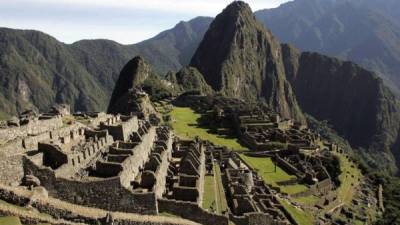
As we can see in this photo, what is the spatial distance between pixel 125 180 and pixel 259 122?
74961 millimetres

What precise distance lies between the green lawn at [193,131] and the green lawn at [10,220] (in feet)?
→ 174

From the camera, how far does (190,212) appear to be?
95.5ft

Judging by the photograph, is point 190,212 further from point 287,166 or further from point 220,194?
point 287,166

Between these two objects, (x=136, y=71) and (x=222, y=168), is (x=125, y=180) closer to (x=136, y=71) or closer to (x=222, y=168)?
(x=222, y=168)

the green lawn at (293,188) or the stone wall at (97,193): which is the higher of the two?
the stone wall at (97,193)

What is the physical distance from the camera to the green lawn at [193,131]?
266 feet

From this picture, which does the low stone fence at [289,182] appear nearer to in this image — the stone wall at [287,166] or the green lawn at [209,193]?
the stone wall at [287,166]

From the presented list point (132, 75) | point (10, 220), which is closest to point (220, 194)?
point (10, 220)

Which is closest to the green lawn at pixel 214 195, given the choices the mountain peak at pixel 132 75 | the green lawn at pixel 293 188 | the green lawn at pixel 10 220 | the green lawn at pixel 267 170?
the green lawn at pixel 10 220

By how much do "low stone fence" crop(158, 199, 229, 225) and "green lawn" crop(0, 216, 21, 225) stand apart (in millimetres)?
9516

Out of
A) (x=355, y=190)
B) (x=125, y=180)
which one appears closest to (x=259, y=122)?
(x=355, y=190)

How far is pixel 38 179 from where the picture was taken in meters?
24.8

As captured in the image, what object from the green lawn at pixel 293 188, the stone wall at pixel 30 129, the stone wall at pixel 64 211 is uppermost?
the stone wall at pixel 30 129

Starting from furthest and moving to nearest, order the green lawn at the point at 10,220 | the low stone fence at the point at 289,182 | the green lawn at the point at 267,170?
1. the green lawn at the point at 267,170
2. the low stone fence at the point at 289,182
3. the green lawn at the point at 10,220
